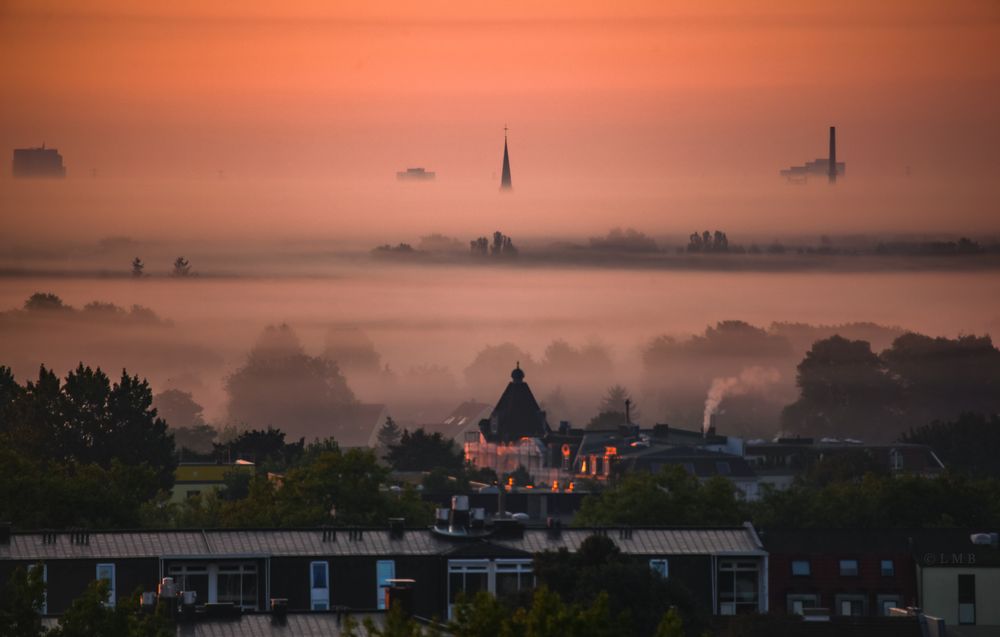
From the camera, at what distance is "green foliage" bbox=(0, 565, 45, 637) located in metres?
75.3

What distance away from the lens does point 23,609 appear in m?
75.7

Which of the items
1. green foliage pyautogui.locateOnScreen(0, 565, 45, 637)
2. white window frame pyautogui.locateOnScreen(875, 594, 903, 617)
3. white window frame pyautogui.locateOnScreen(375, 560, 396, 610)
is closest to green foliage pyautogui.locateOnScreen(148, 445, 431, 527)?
white window frame pyautogui.locateOnScreen(875, 594, 903, 617)

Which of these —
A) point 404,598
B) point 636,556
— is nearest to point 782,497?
point 636,556

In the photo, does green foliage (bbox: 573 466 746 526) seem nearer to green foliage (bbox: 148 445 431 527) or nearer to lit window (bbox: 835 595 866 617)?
green foliage (bbox: 148 445 431 527)

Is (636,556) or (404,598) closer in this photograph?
(404,598)

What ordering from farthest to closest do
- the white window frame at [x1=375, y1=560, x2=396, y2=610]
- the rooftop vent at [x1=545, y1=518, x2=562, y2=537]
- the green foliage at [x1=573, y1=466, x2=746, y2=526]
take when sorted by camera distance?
the green foliage at [x1=573, y1=466, x2=746, y2=526] → the rooftop vent at [x1=545, y1=518, x2=562, y2=537] → the white window frame at [x1=375, y1=560, x2=396, y2=610]

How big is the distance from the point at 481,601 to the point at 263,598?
37479 millimetres

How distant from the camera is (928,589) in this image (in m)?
113

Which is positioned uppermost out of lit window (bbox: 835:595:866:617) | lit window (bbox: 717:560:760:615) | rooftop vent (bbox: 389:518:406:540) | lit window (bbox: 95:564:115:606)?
rooftop vent (bbox: 389:518:406:540)

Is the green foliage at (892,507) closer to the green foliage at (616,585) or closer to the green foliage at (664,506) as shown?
the green foliage at (664,506)

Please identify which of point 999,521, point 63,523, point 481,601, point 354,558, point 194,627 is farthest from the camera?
point 999,521

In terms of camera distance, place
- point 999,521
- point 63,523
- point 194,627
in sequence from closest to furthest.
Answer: point 194,627 < point 63,523 < point 999,521

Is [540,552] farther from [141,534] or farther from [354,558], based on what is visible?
[141,534]

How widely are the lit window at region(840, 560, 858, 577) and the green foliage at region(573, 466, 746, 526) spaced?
18243mm
